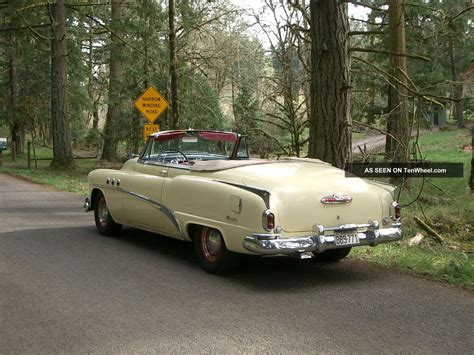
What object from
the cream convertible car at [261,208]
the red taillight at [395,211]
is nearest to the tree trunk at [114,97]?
the cream convertible car at [261,208]

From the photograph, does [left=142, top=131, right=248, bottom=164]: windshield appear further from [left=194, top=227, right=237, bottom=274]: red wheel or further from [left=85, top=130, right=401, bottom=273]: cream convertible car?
[left=194, top=227, right=237, bottom=274]: red wheel

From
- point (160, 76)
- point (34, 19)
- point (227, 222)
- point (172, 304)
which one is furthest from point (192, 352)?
point (34, 19)

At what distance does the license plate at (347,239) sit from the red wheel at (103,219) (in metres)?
3.97

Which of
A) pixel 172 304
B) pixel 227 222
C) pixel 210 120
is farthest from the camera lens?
pixel 210 120

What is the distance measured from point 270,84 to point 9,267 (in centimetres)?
1151

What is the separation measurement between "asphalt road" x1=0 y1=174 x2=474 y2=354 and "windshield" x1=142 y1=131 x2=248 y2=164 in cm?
137

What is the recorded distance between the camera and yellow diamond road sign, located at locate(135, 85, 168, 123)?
656 inches

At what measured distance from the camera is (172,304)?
518 centimetres

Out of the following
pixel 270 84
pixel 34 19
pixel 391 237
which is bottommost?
pixel 391 237

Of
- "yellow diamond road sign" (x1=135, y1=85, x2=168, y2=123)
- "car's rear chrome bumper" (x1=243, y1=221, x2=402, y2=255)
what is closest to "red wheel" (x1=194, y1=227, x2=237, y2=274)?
"car's rear chrome bumper" (x1=243, y1=221, x2=402, y2=255)

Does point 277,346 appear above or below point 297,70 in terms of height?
below

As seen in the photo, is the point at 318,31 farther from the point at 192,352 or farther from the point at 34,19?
the point at 34,19

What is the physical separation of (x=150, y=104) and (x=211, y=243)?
36.2ft

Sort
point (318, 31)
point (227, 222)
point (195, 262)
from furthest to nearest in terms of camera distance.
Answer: point (318, 31), point (195, 262), point (227, 222)
